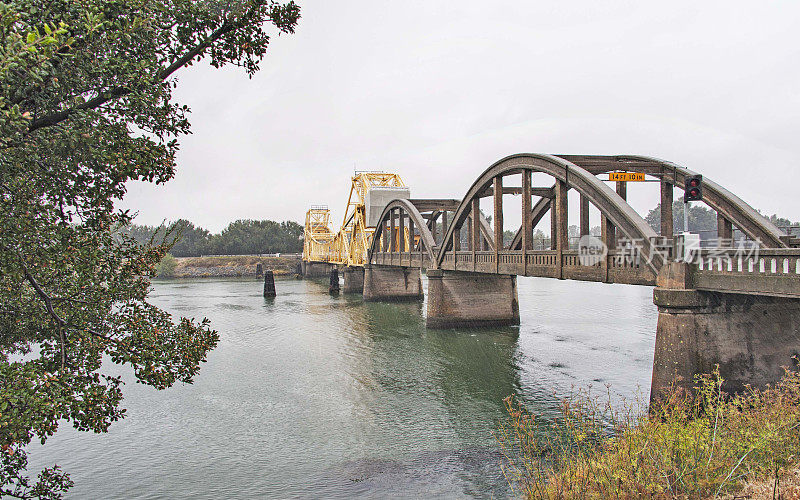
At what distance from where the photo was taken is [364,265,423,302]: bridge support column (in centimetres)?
5769

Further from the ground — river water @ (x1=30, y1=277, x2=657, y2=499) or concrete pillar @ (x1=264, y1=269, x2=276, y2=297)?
concrete pillar @ (x1=264, y1=269, x2=276, y2=297)

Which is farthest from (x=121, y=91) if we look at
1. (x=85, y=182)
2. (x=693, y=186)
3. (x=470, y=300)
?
(x=470, y=300)

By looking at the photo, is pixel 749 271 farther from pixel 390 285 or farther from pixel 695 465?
pixel 390 285

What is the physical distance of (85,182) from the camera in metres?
6.78

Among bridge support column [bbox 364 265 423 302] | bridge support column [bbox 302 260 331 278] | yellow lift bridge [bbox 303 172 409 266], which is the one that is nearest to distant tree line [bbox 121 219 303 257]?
bridge support column [bbox 302 260 331 278]

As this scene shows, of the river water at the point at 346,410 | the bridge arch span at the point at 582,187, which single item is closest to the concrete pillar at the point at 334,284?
the river water at the point at 346,410

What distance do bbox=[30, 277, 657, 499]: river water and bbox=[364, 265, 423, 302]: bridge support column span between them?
18.0 m

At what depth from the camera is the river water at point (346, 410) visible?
1309 cm

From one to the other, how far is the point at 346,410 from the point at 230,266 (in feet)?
372

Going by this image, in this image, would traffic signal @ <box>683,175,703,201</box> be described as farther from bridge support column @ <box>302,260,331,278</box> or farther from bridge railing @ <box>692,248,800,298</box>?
bridge support column @ <box>302,260,331,278</box>

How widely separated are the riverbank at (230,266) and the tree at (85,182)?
375ft

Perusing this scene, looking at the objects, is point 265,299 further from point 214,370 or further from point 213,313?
point 214,370

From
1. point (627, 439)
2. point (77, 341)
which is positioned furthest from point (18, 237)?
point (627, 439)

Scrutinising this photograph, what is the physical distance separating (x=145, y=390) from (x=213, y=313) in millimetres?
27881
